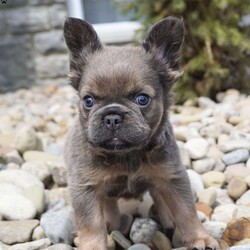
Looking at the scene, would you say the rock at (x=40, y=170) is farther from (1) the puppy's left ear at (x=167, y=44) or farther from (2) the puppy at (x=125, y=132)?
(1) the puppy's left ear at (x=167, y=44)

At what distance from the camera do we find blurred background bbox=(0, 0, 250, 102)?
5629 mm

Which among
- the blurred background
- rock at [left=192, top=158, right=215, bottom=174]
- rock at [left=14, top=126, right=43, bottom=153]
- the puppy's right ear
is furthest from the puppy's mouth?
the blurred background

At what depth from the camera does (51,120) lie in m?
5.56

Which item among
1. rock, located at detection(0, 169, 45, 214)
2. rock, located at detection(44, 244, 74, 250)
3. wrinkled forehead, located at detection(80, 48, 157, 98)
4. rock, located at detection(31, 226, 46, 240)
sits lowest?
rock, located at detection(31, 226, 46, 240)

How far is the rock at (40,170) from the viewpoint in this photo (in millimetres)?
3604

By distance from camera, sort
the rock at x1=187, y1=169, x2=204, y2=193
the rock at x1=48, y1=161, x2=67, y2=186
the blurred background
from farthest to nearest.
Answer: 1. the blurred background
2. the rock at x1=48, y1=161, x2=67, y2=186
3. the rock at x1=187, y1=169, x2=204, y2=193

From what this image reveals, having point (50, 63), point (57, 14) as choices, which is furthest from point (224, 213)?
point (57, 14)

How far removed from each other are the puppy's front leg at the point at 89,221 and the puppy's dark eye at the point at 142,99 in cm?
55

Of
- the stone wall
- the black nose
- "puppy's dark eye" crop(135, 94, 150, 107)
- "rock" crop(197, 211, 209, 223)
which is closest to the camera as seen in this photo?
the black nose

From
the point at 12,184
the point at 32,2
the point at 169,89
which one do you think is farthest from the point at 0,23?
the point at 169,89

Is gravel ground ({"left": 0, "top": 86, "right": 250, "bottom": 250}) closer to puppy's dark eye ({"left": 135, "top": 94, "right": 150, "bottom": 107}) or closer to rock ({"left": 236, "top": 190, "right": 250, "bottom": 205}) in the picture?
rock ({"left": 236, "top": 190, "right": 250, "bottom": 205})

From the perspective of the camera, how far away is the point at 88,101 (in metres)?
2.59

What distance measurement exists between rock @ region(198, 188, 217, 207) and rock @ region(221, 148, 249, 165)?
1.67 feet

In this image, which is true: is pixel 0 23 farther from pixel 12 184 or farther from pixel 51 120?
pixel 12 184
